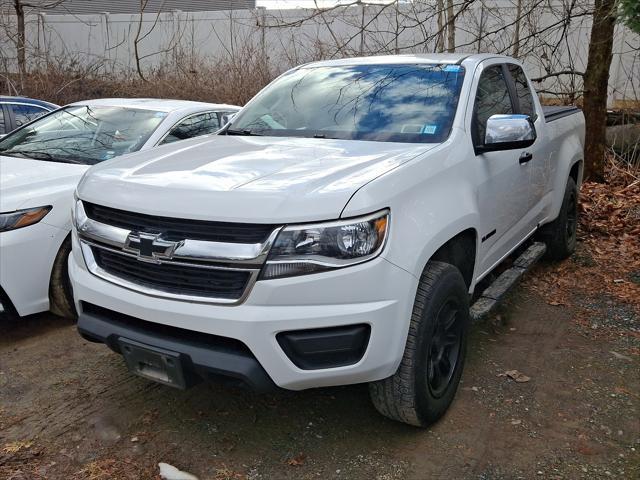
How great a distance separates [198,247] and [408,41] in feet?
36.2

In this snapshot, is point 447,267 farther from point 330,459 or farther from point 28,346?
point 28,346

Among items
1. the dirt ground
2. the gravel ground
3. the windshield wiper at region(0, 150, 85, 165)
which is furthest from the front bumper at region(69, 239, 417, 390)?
the windshield wiper at region(0, 150, 85, 165)

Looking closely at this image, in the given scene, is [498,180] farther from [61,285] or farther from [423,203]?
[61,285]

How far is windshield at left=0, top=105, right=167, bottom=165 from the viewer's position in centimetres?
475

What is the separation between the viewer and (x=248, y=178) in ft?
8.66

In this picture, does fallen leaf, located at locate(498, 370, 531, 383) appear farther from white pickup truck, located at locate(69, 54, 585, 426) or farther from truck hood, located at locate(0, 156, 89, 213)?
truck hood, located at locate(0, 156, 89, 213)

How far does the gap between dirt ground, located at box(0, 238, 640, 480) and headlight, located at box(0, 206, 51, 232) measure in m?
0.81

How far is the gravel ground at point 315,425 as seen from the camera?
2719 mm

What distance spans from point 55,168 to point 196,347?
2.58 metres

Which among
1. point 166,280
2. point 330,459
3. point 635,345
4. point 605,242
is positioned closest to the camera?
point 166,280

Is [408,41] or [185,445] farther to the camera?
[408,41]

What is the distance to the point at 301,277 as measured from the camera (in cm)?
235

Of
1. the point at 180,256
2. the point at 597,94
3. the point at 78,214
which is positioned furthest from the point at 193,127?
the point at 597,94

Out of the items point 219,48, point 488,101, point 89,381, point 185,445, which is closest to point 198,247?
point 185,445
